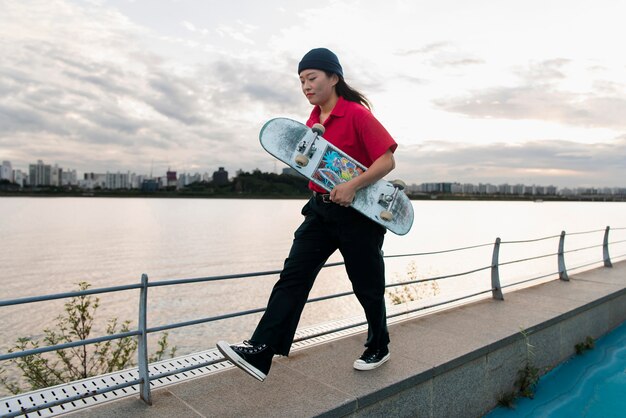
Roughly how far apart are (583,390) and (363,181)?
9.63ft

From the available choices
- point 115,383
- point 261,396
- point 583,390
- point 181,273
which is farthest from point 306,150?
point 181,273

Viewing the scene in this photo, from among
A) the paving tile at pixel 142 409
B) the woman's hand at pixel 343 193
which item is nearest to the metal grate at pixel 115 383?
the paving tile at pixel 142 409

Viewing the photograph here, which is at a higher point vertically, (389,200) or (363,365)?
(389,200)

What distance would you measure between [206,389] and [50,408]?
80cm

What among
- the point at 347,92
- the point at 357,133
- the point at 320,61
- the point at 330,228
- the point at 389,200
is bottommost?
the point at 330,228

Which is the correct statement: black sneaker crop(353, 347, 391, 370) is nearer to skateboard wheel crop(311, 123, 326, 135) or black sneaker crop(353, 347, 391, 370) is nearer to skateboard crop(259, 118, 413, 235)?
skateboard crop(259, 118, 413, 235)

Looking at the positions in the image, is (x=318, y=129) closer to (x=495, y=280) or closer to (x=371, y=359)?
(x=371, y=359)

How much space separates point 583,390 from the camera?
4145 millimetres

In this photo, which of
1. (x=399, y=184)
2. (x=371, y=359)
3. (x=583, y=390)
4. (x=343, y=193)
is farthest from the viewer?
(x=583, y=390)

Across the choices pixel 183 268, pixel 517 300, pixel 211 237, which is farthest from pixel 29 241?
pixel 517 300

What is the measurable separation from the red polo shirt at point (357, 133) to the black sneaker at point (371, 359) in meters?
1.16

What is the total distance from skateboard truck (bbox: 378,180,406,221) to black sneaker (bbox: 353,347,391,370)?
0.98 meters

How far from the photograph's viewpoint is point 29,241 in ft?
143

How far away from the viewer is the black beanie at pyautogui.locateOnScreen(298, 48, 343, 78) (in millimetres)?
2861
